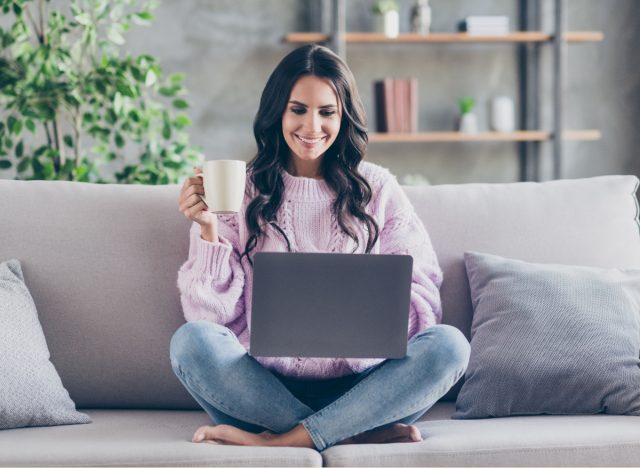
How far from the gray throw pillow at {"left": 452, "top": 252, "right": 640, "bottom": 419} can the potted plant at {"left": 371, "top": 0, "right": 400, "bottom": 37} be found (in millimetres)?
2334

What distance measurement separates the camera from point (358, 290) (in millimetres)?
1482

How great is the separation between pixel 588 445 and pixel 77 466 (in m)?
0.85

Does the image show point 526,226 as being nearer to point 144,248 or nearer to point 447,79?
point 144,248

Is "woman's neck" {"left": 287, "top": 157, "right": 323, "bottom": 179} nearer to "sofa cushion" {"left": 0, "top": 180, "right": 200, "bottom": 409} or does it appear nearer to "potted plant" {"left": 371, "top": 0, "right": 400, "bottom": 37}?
"sofa cushion" {"left": 0, "top": 180, "right": 200, "bottom": 409}

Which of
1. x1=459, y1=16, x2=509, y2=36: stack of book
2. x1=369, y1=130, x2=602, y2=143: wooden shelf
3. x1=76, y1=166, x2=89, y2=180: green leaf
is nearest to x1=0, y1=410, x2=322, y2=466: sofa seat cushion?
x1=76, y1=166, x2=89, y2=180: green leaf

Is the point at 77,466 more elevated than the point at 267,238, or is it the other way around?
the point at 267,238

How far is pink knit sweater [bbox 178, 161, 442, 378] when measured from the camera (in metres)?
1.75

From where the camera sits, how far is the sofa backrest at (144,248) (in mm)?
1826

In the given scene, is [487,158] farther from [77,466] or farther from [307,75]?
[77,466]

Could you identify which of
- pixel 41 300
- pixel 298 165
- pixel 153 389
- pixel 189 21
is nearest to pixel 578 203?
pixel 298 165

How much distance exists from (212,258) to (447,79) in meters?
→ 2.68

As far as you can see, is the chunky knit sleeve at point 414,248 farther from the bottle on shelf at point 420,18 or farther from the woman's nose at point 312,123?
the bottle on shelf at point 420,18

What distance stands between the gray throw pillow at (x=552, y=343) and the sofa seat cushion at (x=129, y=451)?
46cm

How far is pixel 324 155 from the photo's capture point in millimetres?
1985
